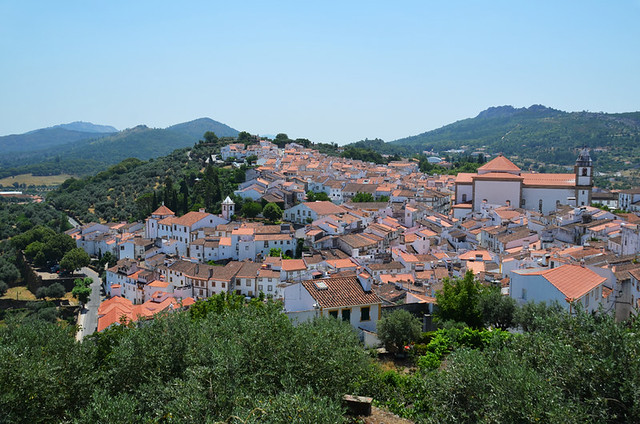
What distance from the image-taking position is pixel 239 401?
24.8 feet

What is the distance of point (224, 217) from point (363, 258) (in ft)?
55.8

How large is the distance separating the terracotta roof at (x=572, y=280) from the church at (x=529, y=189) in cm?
2835

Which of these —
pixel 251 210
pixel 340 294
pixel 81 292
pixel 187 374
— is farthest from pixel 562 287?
pixel 81 292

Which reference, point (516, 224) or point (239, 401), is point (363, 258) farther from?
point (239, 401)

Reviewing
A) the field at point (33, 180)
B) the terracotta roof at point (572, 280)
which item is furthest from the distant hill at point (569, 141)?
the terracotta roof at point (572, 280)

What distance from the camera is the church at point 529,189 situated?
1826 inches

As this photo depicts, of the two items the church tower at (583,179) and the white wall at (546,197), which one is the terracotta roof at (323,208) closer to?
the white wall at (546,197)

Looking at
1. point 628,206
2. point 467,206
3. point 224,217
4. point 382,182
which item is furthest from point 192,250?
point 628,206

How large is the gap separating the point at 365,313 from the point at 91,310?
32.9 metres

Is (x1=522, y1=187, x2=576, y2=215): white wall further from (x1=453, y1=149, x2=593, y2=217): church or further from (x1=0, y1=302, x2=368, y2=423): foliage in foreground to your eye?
(x1=0, y1=302, x2=368, y2=423): foliage in foreground

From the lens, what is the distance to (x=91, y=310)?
4234 cm

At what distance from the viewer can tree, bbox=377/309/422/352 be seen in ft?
49.9

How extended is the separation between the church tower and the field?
128 metres

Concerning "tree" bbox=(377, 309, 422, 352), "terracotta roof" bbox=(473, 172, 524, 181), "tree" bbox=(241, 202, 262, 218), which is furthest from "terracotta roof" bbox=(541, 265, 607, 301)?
"tree" bbox=(241, 202, 262, 218)
